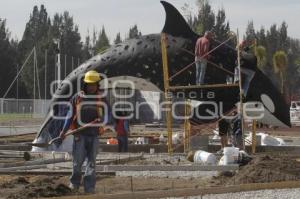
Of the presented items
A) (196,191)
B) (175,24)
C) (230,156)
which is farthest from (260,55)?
(196,191)

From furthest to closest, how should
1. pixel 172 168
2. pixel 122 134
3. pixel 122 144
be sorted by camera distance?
pixel 122 134
pixel 122 144
pixel 172 168

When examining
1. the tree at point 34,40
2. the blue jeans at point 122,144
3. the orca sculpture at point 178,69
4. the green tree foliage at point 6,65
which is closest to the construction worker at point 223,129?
the orca sculpture at point 178,69

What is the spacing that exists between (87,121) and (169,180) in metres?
2.67

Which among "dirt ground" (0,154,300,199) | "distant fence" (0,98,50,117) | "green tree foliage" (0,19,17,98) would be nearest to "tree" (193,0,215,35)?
"distant fence" (0,98,50,117)

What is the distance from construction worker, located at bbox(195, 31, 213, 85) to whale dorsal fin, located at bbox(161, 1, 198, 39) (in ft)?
3.73

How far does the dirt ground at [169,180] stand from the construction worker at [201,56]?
7143 millimetres

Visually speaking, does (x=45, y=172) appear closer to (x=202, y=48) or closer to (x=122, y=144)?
(x=122, y=144)

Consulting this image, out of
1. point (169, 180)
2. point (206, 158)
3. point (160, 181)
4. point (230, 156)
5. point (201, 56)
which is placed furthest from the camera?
point (201, 56)

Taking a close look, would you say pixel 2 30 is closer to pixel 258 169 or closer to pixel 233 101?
pixel 233 101

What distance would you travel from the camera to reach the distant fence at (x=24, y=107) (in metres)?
58.2

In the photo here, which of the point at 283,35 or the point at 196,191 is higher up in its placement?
the point at 283,35

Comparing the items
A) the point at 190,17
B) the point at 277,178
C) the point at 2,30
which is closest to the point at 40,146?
the point at 277,178

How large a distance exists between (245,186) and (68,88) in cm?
1279

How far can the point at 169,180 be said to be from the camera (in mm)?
12891
